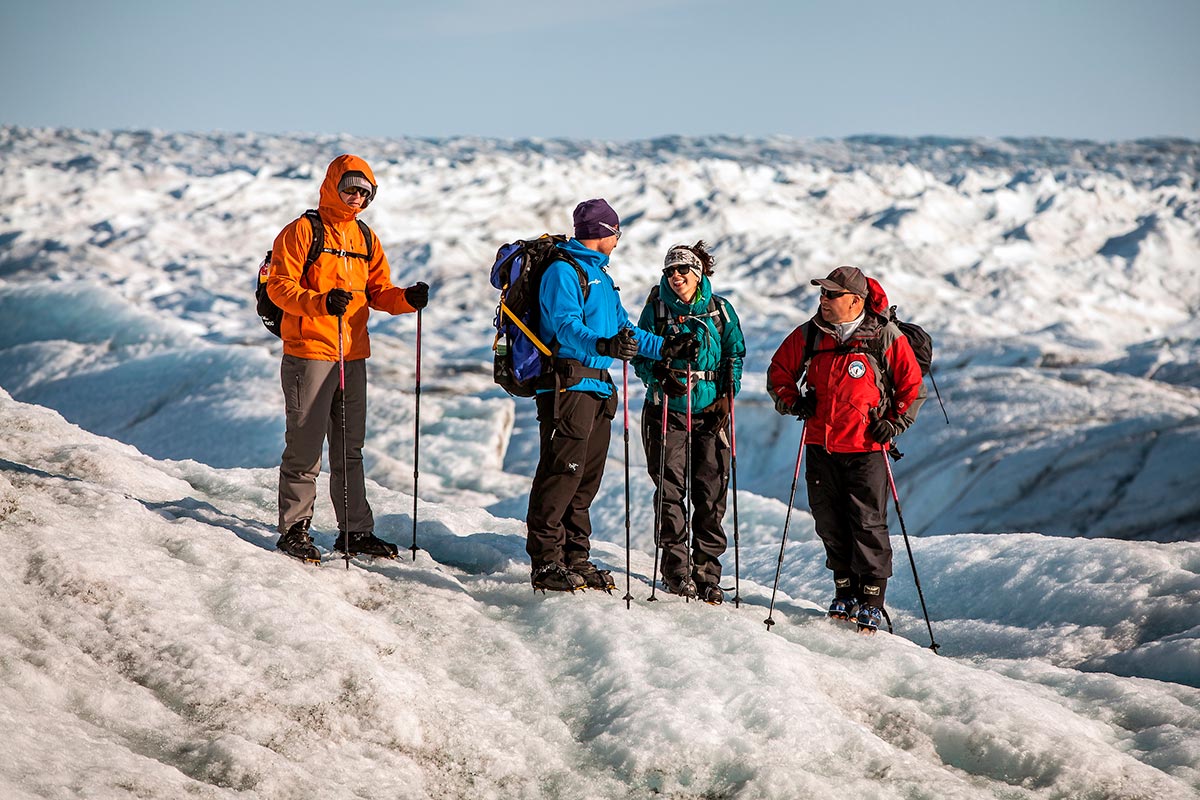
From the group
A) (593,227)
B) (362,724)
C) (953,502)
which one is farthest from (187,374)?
(362,724)

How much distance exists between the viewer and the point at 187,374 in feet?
53.0

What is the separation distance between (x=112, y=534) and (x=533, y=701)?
2.13 meters

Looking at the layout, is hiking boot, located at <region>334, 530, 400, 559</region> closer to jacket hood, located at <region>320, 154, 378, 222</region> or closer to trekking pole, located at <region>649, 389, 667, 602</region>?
trekking pole, located at <region>649, 389, 667, 602</region>

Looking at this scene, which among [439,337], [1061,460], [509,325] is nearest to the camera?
[509,325]

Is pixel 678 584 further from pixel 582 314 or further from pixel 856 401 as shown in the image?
pixel 582 314

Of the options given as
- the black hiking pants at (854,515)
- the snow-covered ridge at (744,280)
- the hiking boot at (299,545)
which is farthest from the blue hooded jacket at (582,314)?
the snow-covered ridge at (744,280)

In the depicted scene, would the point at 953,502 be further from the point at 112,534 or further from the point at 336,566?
the point at 112,534

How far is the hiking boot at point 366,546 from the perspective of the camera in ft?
19.7

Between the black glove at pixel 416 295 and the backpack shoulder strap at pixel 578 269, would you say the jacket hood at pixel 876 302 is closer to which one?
the backpack shoulder strap at pixel 578 269

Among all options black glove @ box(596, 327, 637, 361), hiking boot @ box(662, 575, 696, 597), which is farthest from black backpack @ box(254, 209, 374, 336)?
hiking boot @ box(662, 575, 696, 597)

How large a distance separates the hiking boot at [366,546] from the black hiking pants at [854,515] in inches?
92.7

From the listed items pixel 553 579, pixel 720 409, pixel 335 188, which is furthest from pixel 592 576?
pixel 335 188

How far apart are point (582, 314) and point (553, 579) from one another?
4.52 ft

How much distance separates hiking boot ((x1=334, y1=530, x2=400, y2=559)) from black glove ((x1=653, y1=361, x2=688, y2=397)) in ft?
5.79
